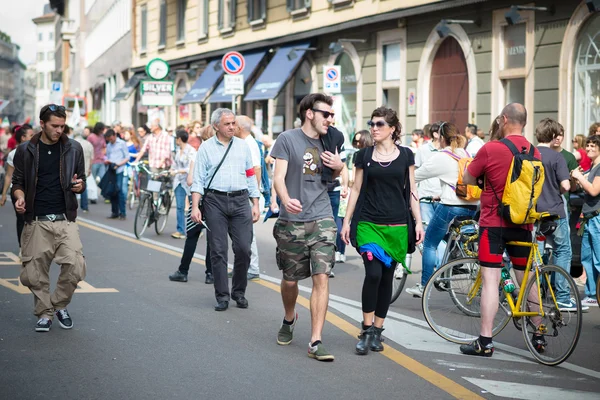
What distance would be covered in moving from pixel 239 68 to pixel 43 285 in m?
15.7

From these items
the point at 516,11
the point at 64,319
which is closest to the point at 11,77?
the point at 516,11

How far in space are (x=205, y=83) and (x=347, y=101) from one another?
9.66 meters

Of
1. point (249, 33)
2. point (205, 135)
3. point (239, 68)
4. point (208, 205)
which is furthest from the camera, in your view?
point (249, 33)

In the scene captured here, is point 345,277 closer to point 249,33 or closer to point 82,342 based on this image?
point 82,342

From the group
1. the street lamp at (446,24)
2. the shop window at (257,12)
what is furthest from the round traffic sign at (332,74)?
the shop window at (257,12)

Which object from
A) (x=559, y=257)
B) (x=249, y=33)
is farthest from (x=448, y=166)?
(x=249, y=33)

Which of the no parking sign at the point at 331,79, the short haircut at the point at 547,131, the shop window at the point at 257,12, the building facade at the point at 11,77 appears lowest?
the short haircut at the point at 547,131

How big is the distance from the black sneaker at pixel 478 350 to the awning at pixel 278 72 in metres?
21.2

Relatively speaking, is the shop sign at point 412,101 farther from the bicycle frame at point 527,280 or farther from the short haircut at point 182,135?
the bicycle frame at point 527,280

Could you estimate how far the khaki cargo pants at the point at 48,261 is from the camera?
27.0 feet

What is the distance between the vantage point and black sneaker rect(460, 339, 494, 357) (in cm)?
738

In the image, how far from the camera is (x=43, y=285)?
8.30 meters

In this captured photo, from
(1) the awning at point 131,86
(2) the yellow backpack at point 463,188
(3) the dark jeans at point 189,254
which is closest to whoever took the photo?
(2) the yellow backpack at point 463,188

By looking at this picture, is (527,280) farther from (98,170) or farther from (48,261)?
(98,170)
